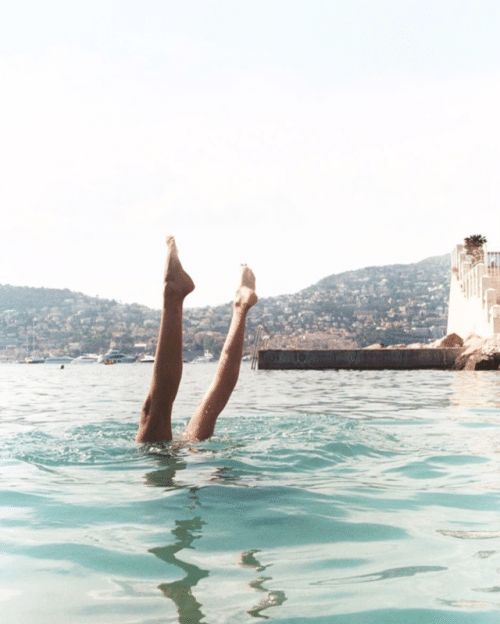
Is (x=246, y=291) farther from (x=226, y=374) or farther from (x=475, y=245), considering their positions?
(x=475, y=245)

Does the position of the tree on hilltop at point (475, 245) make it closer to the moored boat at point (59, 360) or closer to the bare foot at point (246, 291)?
the bare foot at point (246, 291)

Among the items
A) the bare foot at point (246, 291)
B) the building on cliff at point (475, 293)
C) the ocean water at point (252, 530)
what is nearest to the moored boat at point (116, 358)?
the building on cliff at point (475, 293)

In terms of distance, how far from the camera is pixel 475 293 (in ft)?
95.3

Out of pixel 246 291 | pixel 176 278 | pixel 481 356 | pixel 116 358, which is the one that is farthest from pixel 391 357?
pixel 116 358

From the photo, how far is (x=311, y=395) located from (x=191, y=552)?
10.2 m

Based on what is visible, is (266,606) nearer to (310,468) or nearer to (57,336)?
(310,468)

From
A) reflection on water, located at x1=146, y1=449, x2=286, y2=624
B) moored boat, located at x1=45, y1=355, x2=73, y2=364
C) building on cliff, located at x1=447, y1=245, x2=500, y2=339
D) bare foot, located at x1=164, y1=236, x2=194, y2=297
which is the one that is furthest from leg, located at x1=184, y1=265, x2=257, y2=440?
moored boat, located at x1=45, y1=355, x2=73, y2=364

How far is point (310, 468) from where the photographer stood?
4.44 metres

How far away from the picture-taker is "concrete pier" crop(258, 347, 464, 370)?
89.2 ft

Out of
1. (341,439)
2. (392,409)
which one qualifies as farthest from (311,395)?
(341,439)

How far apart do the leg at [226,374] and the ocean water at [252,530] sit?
8.7 inches

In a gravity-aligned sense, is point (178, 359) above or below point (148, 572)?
above

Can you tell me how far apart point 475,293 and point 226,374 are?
2590 centimetres

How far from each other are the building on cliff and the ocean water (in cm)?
2195
